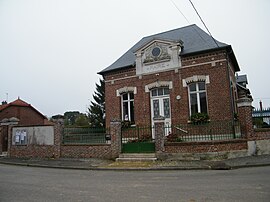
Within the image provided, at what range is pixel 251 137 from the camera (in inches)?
475

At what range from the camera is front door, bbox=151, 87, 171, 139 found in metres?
16.2

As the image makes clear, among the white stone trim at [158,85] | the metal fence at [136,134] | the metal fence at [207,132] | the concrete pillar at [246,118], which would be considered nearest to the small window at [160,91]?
the white stone trim at [158,85]

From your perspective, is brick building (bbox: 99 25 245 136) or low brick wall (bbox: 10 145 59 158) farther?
brick building (bbox: 99 25 245 136)

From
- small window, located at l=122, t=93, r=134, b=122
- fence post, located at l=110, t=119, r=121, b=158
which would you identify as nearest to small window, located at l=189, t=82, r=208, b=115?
small window, located at l=122, t=93, r=134, b=122

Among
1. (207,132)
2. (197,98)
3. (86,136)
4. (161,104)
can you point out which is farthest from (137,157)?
(197,98)

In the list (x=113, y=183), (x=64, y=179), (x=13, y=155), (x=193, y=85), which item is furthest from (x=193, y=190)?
(x=13, y=155)

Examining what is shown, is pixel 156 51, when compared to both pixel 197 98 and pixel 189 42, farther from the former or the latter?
pixel 197 98

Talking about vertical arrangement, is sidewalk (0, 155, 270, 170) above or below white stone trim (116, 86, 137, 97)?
below

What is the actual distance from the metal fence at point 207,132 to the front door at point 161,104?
1.85 m

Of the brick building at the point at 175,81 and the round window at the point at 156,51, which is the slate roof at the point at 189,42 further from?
the round window at the point at 156,51

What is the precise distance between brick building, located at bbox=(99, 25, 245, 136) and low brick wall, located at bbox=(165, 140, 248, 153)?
8.77ft

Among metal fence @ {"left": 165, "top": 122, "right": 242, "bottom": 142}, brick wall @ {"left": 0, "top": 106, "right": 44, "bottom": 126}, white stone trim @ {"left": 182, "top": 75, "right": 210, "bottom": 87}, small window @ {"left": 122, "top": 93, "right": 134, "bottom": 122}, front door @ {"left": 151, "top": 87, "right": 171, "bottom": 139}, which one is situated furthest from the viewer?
brick wall @ {"left": 0, "top": 106, "right": 44, "bottom": 126}

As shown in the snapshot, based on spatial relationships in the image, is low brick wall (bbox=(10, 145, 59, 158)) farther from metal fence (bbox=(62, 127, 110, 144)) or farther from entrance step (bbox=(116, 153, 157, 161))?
entrance step (bbox=(116, 153, 157, 161))

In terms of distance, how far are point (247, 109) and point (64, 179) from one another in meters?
9.58
